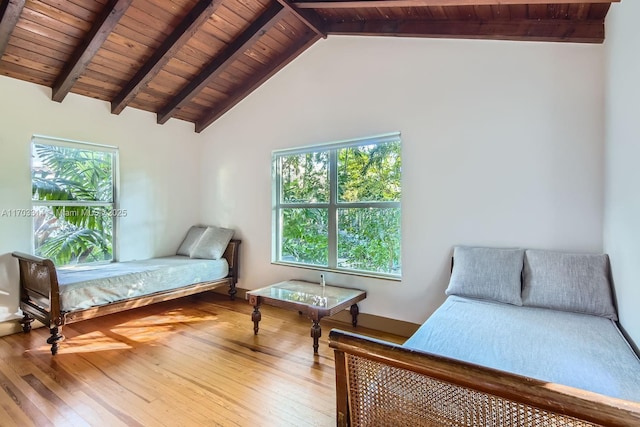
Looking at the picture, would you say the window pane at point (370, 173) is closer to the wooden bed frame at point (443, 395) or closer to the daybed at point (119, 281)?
the daybed at point (119, 281)

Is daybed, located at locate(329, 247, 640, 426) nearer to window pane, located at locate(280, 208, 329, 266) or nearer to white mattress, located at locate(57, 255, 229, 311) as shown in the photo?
window pane, located at locate(280, 208, 329, 266)

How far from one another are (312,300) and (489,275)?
59.0 inches

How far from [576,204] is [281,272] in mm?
2996

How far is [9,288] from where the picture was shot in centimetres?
316

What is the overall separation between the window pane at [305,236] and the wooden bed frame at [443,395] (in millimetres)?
2465

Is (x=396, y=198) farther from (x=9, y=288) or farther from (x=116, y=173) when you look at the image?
(x=9, y=288)

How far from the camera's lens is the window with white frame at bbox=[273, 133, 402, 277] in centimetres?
328

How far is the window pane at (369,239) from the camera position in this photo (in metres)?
3.25

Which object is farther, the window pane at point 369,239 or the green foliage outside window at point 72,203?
the green foliage outside window at point 72,203

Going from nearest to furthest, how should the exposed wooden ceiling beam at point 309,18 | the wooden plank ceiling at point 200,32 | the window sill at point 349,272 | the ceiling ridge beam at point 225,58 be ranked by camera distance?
the wooden plank ceiling at point 200,32, the exposed wooden ceiling beam at point 309,18, the ceiling ridge beam at point 225,58, the window sill at point 349,272

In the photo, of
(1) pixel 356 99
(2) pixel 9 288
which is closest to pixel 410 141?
(1) pixel 356 99

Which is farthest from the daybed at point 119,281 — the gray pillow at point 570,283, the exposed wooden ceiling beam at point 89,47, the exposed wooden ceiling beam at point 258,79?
the gray pillow at point 570,283

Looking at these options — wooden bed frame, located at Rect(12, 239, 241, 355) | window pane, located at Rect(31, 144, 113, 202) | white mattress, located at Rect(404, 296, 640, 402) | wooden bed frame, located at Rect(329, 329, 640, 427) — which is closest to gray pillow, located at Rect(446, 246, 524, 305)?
white mattress, located at Rect(404, 296, 640, 402)

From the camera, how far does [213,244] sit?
4309 millimetres
